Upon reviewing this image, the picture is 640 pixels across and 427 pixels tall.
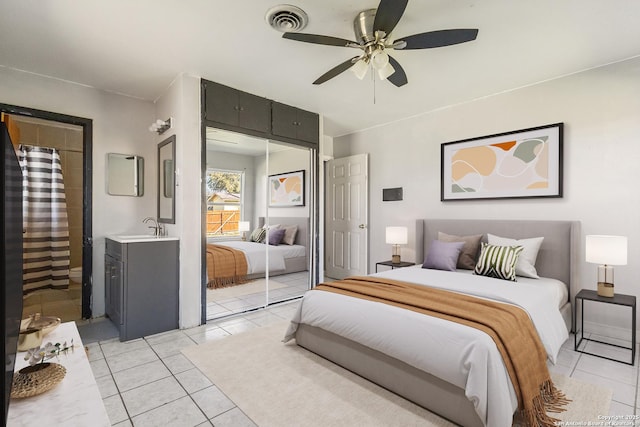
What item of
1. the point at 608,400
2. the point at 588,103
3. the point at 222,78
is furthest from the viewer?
the point at 222,78

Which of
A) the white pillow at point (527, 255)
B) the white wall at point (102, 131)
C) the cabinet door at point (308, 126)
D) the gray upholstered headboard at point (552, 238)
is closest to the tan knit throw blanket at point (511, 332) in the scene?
the white pillow at point (527, 255)

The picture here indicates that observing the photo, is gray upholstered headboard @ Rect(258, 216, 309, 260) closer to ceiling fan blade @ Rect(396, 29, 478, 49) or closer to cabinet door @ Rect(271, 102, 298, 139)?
cabinet door @ Rect(271, 102, 298, 139)

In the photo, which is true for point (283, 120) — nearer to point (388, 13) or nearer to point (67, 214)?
point (388, 13)

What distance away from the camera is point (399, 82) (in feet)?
8.87

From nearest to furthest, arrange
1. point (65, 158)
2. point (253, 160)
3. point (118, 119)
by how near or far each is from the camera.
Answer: point (118, 119) < point (253, 160) < point (65, 158)

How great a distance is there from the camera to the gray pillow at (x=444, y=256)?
3375mm

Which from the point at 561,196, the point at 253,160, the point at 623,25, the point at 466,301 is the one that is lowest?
the point at 466,301

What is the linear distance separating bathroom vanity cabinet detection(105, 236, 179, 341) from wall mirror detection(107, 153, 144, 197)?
69 cm

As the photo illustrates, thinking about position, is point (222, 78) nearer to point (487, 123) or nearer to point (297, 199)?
point (297, 199)

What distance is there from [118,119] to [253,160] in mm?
1632

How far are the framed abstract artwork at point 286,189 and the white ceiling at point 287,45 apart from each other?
3.56ft

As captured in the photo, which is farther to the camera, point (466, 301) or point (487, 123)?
point (487, 123)

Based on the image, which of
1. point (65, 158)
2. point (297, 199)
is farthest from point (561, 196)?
point (65, 158)

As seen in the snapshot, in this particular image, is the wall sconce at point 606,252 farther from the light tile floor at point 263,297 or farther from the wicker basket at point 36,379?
the wicker basket at point 36,379
